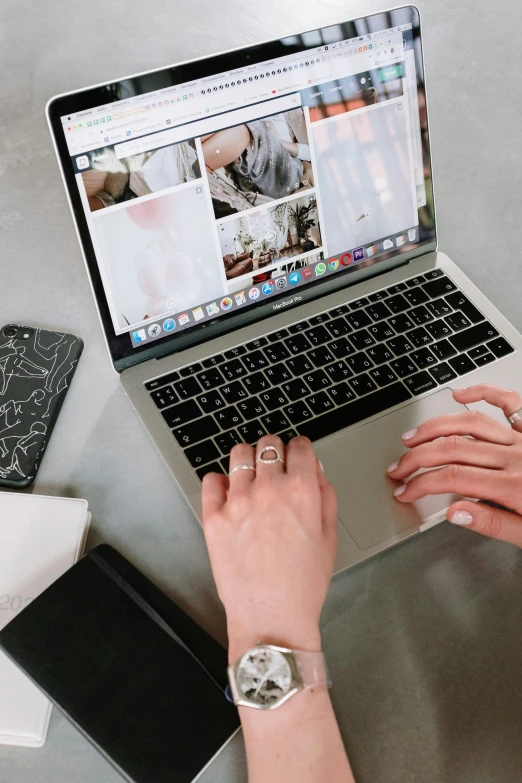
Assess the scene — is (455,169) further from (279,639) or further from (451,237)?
(279,639)

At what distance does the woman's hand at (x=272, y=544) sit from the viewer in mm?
533

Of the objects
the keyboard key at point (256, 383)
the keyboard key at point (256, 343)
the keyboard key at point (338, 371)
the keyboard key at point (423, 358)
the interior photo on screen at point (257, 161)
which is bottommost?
the keyboard key at point (423, 358)

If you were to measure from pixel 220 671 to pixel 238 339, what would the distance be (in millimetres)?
369

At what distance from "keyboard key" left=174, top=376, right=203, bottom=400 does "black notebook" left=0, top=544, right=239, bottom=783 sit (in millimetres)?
204

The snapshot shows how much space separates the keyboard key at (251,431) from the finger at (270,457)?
0.09 meters

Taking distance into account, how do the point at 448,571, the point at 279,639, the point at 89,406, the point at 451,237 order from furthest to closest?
1. the point at 451,237
2. the point at 89,406
3. the point at 448,571
4. the point at 279,639

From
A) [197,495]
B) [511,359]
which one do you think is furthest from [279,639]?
[511,359]

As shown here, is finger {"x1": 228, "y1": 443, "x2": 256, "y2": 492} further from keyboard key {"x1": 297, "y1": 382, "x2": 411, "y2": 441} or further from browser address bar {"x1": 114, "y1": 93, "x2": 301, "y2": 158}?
browser address bar {"x1": 114, "y1": 93, "x2": 301, "y2": 158}

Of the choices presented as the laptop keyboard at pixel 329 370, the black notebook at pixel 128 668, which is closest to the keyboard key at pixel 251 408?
the laptop keyboard at pixel 329 370

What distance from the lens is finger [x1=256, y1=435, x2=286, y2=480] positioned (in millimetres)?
594

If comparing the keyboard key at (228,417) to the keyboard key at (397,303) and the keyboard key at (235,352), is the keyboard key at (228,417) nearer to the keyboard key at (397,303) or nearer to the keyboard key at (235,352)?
the keyboard key at (235,352)

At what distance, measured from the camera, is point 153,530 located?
2.24 ft

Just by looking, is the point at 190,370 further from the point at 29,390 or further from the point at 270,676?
the point at 270,676

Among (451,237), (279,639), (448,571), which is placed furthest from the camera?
(451,237)
